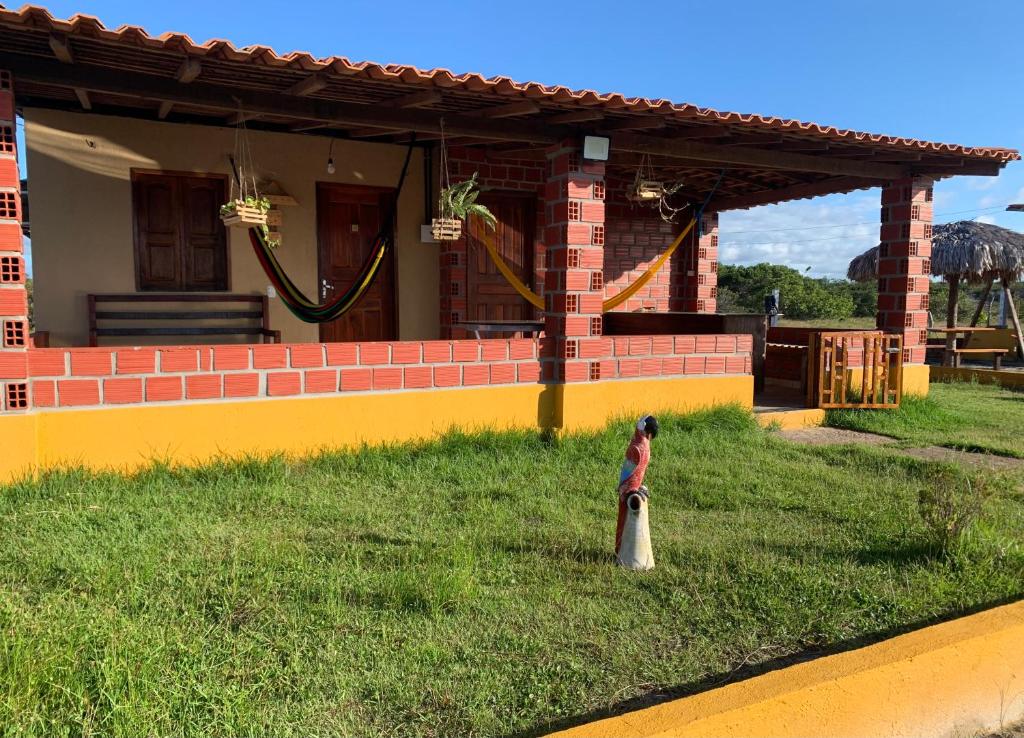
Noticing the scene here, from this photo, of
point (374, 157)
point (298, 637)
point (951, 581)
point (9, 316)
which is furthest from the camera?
point (374, 157)

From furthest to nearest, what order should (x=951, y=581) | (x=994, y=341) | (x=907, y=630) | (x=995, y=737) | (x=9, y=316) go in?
(x=994, y=341) < (x=9, y=316) < (x=951, y=581) < (x=907, y=630) < (x=995, y=737)

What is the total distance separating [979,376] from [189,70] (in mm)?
11466

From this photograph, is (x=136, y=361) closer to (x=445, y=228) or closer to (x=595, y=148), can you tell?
(x=445, y=228)

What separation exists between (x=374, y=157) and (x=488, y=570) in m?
5.42

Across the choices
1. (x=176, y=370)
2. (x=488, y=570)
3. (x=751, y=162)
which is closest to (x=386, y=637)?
(x=488, y=570)

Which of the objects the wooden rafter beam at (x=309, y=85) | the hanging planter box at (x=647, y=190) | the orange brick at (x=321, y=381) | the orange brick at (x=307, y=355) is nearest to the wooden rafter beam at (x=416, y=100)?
the wooden rafter beam at (x=309, y=85)

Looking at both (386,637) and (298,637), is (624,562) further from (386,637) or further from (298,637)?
(298,637)

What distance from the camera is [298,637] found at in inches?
109

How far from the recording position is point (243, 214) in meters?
5.63

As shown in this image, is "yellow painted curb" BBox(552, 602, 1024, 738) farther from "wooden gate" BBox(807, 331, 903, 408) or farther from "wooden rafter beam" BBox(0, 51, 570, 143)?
"wooden gate" BBox(807, 331, 903, 408)

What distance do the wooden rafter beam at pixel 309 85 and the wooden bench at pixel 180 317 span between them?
238 centimetres

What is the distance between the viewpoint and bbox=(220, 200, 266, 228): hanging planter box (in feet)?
18.5

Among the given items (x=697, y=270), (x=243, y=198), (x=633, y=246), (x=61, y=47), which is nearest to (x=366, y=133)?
(x=243, y=198)

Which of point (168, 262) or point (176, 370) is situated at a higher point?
point (168, 262)
